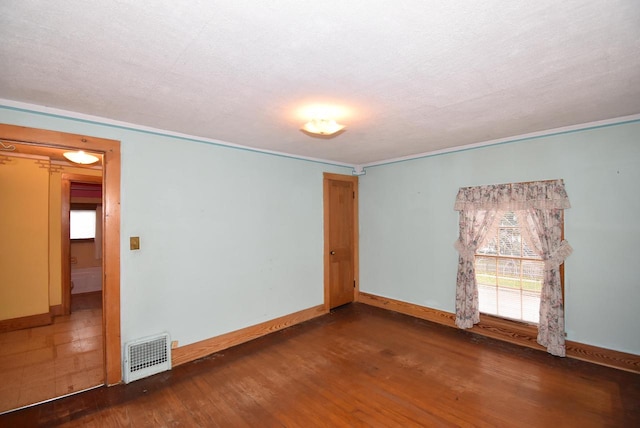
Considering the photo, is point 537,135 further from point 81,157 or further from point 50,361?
point 50,361

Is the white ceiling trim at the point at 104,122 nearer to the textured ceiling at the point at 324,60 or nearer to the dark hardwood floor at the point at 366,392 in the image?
the textured ceiling at the point at 324,60

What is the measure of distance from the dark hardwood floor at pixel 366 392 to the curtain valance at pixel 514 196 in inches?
66.8

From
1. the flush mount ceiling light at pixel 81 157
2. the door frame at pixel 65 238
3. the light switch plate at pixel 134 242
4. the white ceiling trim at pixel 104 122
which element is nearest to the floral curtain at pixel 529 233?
the white ceiling trim at pixel 104 122

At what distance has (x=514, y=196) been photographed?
349 centimetres

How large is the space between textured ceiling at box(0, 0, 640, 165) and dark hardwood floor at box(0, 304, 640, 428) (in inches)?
99.8

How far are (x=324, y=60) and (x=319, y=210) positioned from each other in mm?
3116

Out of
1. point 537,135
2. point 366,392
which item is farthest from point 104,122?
point 537,135

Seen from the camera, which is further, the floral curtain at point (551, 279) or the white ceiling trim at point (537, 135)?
the floral curtain at point (551, 279)

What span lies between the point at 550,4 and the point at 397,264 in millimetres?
3890

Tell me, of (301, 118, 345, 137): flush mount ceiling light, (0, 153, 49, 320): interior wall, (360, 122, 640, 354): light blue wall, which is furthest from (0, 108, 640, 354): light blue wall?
(0, 153, 49, 320): interior wall

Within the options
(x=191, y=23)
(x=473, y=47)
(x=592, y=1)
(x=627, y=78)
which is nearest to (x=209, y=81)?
(x=191, y=23)

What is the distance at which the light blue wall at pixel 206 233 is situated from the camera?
288cm

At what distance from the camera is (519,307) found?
11.6ft

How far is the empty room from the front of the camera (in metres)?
1.55
